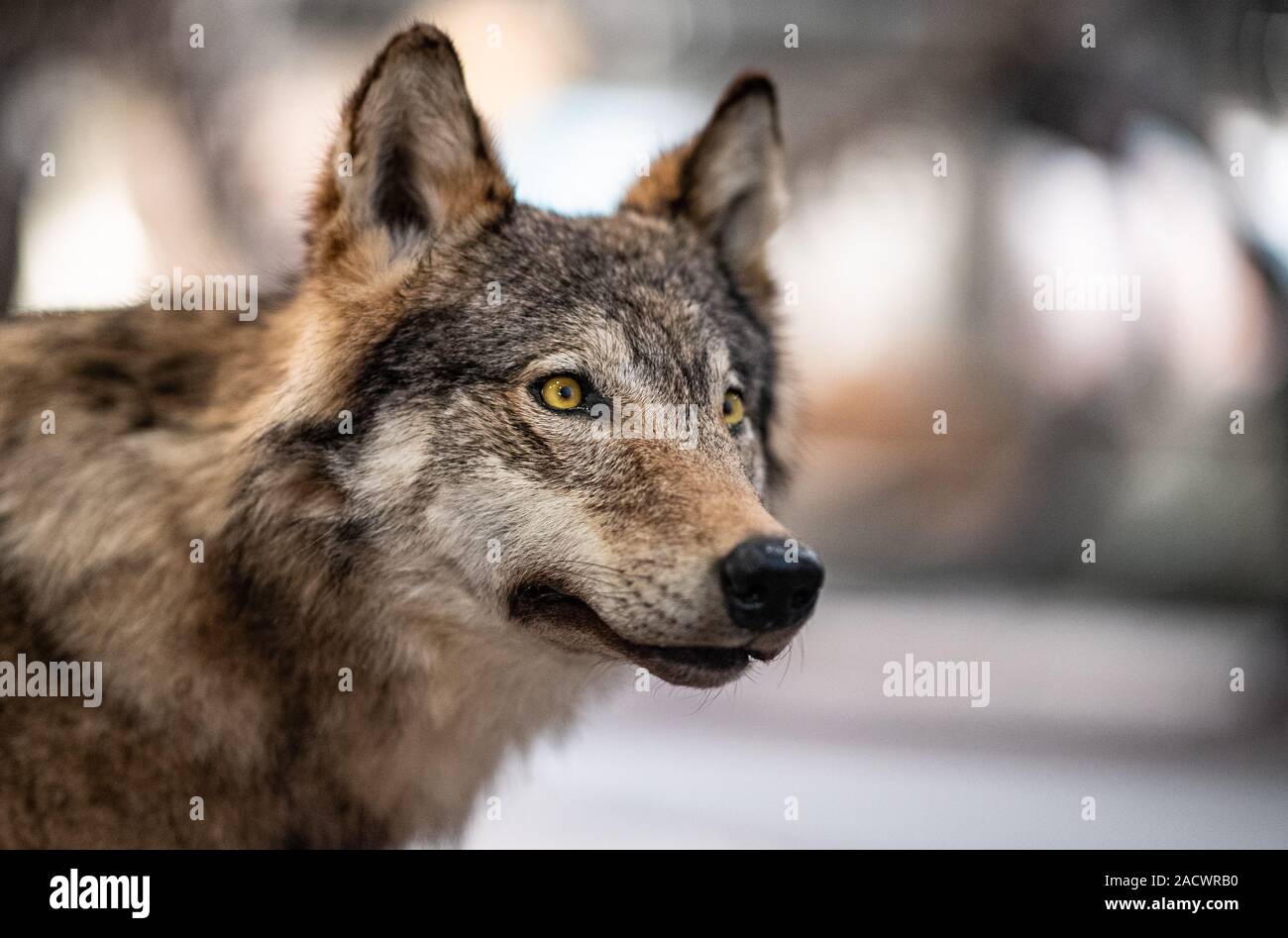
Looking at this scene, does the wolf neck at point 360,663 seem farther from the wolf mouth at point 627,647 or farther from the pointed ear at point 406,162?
the pointed ear at point 406,162

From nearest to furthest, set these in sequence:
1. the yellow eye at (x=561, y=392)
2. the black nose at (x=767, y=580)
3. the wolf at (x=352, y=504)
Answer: the black nose at (x=767, y=580)
the wolf at (x=352, y=504)
the yellow eye at (x=561, y=392)

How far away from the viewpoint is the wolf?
7.10 feet

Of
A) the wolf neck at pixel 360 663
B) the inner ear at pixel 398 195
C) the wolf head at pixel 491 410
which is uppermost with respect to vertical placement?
the inner ear at pixel 398 195

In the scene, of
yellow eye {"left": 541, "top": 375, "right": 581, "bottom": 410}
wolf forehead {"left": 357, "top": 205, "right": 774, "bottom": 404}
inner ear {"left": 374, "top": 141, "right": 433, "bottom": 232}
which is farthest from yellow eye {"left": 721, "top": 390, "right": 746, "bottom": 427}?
inner ear {"left": 374, "top": 141, "right": 433, "bottom": 232}

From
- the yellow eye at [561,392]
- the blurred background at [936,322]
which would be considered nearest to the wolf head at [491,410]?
the yellow eye at [561,392]

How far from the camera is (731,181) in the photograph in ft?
9.51

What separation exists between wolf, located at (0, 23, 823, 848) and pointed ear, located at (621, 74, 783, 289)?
0.51 m

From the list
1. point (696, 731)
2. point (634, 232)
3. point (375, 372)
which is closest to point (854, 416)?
point (696, 731)

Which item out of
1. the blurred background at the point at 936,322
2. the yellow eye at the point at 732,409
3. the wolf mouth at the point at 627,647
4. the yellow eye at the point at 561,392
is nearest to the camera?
the wolf mouth at the point at 627,647

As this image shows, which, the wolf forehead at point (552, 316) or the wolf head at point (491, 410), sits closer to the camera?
the wolf head at point (491, 410)

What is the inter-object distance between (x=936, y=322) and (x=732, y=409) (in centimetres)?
575

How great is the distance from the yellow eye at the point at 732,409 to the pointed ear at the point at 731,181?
52 cm

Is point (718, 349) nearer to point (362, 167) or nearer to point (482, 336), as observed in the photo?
point (482, 336)

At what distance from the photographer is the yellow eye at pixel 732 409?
8.28 feet
